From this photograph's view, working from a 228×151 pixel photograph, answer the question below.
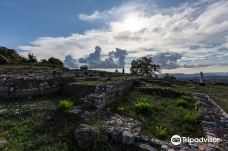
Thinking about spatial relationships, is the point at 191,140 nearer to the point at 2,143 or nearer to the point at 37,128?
the point at 37,128

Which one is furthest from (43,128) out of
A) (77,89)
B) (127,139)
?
(77,89)

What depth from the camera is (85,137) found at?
6.80 m

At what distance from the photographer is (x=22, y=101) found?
9945 mm

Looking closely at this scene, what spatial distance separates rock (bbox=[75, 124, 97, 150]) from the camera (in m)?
6.75

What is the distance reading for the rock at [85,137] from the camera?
6.75 m

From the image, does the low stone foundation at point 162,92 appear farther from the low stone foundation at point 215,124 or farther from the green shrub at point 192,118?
the green shrub at point 192,118

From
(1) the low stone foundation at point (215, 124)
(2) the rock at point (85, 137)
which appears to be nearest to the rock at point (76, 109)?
(2) the rock at point (85, 137)

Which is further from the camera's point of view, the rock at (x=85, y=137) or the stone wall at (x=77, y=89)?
the stone wall at (x=77, y=89)

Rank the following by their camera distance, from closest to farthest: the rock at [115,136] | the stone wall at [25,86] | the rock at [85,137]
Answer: the rock at [85,137] → the rock at [115,136] → the stone wall at [25,86]

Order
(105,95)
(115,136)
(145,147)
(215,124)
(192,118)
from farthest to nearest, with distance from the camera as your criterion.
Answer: (105,95), (192,118), (215,124), (115,136), (145,147)

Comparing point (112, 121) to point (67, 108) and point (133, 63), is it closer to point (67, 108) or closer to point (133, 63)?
point (67, 108)

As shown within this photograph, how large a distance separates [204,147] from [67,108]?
16.6ft

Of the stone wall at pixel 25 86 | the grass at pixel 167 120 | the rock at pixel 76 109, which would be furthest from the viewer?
the stone wall at pixel 25 86

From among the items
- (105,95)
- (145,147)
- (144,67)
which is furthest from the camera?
(144,67)
